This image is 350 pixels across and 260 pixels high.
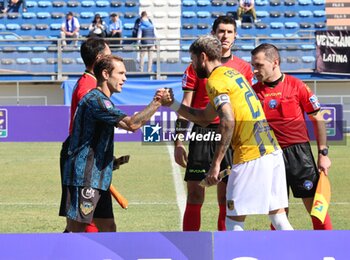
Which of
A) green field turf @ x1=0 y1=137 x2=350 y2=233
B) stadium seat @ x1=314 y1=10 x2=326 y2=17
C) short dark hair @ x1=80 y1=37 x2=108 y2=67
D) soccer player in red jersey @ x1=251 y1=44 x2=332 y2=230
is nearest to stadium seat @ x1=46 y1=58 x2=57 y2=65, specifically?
green field turf @ x1=0 y1=137 x2=350 y2=233

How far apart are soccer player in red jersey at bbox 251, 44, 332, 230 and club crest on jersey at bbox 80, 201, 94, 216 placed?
6.53 feet

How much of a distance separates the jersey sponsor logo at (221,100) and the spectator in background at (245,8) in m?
21.8

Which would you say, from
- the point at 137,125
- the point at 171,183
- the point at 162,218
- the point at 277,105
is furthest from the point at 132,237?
the point at 171,183

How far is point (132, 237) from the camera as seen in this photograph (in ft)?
19.7

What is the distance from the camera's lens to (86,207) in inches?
269

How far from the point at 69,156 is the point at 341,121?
1618 centimetres

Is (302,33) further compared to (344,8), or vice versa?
(344,8)

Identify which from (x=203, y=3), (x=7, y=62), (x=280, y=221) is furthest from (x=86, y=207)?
(x=203, y=3)

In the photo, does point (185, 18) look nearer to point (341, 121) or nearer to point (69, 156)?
point (341, 121)

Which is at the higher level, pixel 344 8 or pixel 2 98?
pixel 344 8

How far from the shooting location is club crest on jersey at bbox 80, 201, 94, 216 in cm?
683

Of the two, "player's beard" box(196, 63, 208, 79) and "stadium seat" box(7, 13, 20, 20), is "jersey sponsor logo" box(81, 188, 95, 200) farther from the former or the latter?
"stadium seat" box(7, 13, 20, 20)

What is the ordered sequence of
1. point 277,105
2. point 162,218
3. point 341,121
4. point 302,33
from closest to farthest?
point 277,105, point 162,218, point 341,121, point 302,33

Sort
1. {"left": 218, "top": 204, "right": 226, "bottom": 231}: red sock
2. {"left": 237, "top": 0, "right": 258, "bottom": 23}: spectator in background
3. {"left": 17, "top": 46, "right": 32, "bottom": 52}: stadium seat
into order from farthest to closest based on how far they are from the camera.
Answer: {"left": 237, "top": 0, "right": 258, "bottom": 23}: spectator in background
{"left": 17, "top": 46, "right": 32, "bottom": 52}: stadium seat
{"left": 218, "top": 204, "right": 226, "bottom": 231}: red sock
